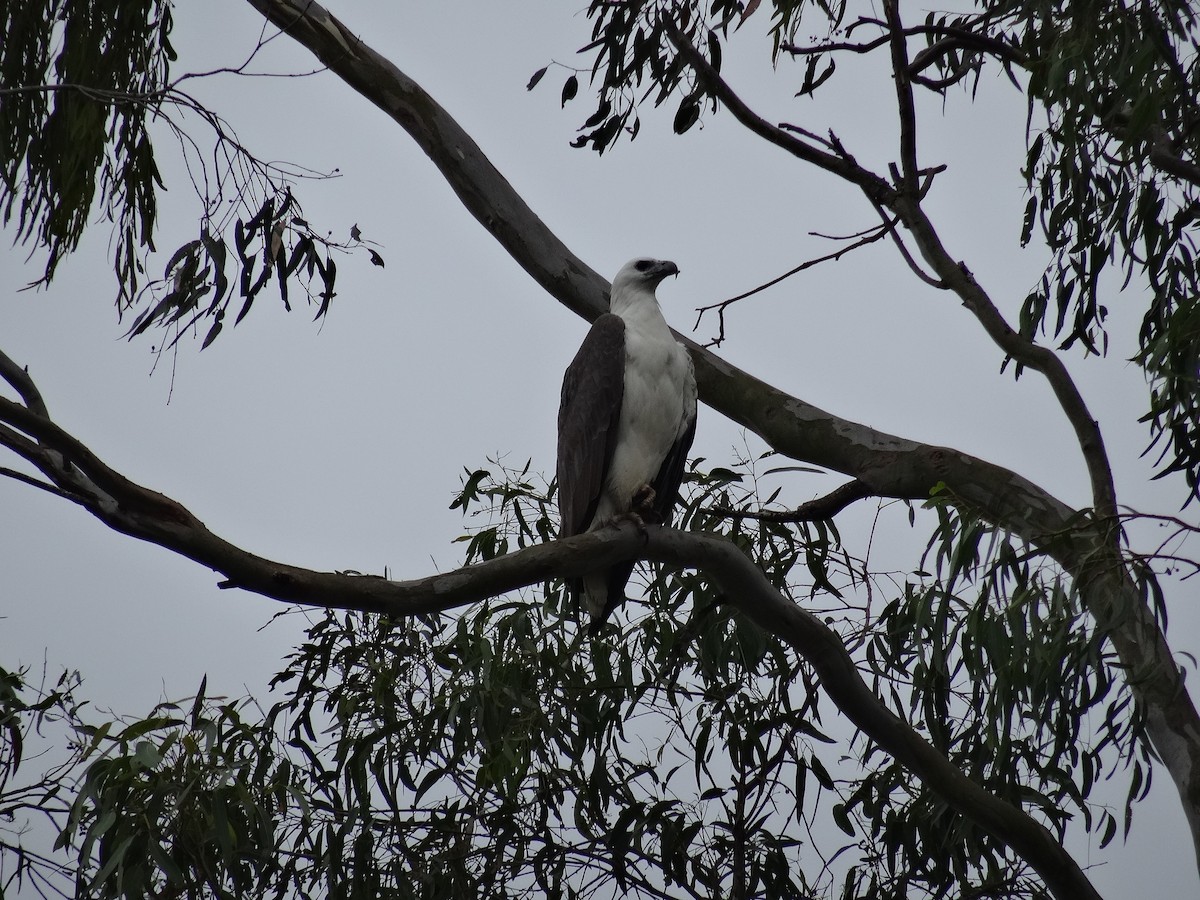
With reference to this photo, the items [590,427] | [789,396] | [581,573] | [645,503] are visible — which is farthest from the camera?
[789,396]

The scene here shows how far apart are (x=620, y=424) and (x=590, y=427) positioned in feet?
0.34

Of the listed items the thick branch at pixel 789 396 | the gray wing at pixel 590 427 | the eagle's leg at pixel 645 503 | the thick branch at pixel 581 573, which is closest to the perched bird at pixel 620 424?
the gray wing at pixel 590 427

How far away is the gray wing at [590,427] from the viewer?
3922mm

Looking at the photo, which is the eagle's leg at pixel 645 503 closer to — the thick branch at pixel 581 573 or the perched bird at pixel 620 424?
the perched bird at pixel 620 424

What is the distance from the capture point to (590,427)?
396cm

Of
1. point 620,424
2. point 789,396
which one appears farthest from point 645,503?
point 789,396

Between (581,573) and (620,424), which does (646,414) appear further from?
(581,573)

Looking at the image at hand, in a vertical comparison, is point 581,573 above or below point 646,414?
below

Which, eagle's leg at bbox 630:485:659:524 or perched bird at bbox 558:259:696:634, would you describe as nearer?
eagle's leg at bbox 630:485:659:524

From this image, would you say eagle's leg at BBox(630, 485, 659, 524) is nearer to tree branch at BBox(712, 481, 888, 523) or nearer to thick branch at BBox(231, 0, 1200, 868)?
tree branch at BBox(712, 481, 888, 523)

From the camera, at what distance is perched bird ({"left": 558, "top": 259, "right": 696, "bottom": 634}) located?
3.94 meters

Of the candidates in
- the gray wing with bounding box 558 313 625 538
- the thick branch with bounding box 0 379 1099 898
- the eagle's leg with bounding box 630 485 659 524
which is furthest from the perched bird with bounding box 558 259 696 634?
the thick branch with bounding box 0 379 1099 898

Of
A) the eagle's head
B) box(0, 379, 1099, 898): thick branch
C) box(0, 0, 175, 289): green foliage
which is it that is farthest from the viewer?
the eagle's head

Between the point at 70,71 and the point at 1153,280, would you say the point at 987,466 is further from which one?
the point at 70,71
